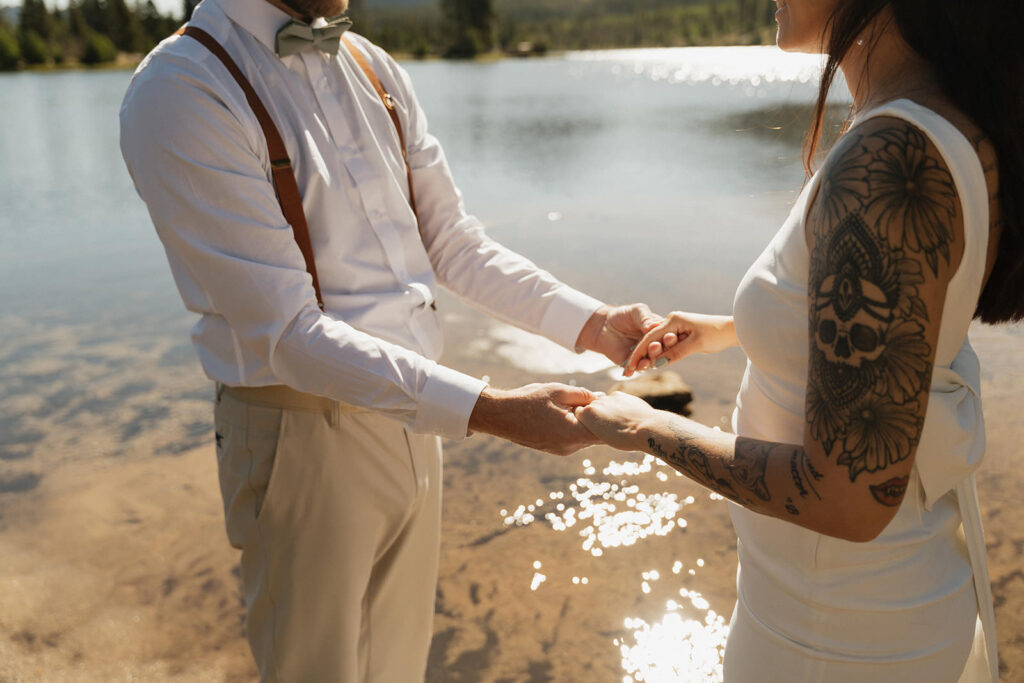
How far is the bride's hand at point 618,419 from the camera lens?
160 cm

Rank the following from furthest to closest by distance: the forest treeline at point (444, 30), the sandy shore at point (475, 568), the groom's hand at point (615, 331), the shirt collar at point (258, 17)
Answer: the forest treeline at point (444, 30), the sandy shore at point (475, 568), the groom's hand at point (615, 331), the shirt collar at point (258, 17)

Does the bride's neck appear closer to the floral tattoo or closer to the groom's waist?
the floral tattoo

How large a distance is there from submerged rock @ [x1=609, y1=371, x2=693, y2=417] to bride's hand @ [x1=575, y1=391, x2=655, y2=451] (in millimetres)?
3148

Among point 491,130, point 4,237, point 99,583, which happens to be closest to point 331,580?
point 99,583

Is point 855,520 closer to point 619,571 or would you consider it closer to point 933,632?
point 933,632

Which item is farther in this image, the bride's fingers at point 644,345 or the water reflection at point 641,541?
the water reflection at point 641,541

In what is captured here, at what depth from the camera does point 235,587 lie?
3.80 meters

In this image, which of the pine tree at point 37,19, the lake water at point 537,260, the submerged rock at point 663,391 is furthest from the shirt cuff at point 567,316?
the pine tree at point 37,19

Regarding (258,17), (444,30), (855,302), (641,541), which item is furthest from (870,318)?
(444,30)

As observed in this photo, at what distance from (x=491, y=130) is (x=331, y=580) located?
16.3 meters

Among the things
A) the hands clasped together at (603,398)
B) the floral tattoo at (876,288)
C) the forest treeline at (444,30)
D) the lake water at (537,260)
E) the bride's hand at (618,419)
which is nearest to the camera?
the floral tattoo at (876,288)

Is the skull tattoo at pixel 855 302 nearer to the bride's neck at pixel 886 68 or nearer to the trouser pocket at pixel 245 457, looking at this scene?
the bride's neck at pixel 886 68

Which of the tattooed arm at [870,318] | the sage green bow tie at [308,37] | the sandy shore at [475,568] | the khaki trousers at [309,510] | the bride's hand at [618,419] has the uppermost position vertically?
the sage green bow tie at [308,37]

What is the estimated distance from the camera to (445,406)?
1890mm
